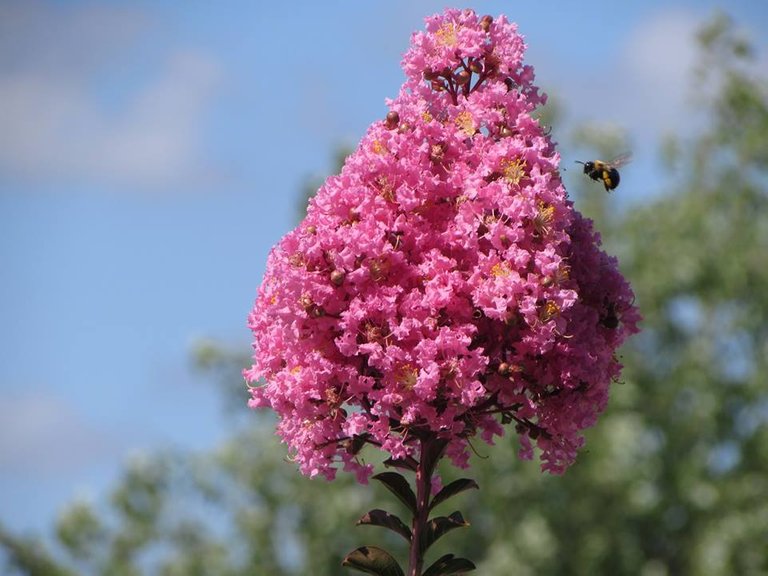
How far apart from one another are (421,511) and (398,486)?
120 mm

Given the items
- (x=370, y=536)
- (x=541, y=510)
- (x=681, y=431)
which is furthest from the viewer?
(x=681, y=431)

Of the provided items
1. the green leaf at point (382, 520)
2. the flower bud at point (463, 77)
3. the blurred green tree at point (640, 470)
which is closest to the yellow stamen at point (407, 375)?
the green leaf at point (382, 520)

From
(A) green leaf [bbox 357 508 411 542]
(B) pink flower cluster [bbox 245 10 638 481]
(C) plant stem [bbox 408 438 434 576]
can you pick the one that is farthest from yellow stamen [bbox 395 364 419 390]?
(A) green leaf [bbox 357 508 411 542]

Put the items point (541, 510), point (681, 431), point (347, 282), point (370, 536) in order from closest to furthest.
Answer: point (347, 282) → point (370, 536) → point (541, 510) → point (681, 431)

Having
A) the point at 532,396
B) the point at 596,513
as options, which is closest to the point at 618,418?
the point at 596,513

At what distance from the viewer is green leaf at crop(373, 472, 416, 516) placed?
463 centimetres

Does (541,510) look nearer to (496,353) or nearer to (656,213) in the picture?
(656,213)

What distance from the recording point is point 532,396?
456cm

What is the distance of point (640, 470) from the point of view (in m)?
20.8

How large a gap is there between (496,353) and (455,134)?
2.33 ft

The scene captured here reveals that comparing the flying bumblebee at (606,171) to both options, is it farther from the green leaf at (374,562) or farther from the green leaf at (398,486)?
the green leaf at (374,562)

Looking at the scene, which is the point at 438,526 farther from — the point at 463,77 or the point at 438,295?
the point at 463,77

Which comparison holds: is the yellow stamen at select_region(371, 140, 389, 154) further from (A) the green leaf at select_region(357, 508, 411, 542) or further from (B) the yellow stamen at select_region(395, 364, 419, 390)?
(A) the green leaf at select_region(357, 508, 411, 542)

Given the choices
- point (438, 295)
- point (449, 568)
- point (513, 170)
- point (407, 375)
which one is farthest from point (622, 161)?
point (449, 568)
